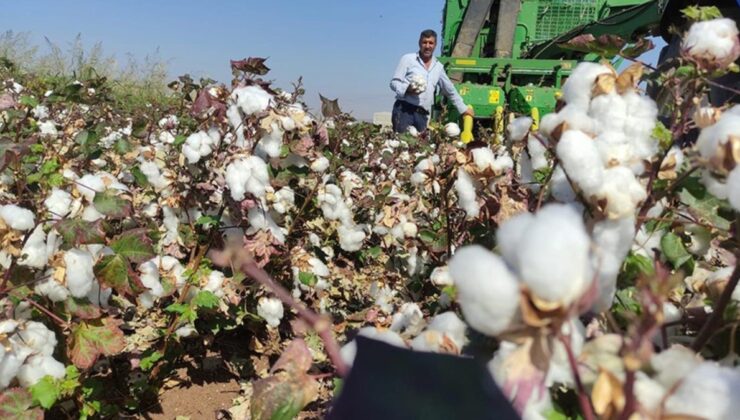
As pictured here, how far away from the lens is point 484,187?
4.64ft

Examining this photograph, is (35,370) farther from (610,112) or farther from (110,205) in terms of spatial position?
(610,112)

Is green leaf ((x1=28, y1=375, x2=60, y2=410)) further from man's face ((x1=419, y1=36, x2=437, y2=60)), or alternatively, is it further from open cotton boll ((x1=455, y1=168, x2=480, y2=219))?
man's face ((x1=419, y1=36, x2=437, y2=60))

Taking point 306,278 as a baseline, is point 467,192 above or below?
above

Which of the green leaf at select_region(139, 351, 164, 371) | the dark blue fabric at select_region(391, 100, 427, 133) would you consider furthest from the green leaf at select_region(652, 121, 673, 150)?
the dark blue fabric at select_region(391, 100, 427, 133)

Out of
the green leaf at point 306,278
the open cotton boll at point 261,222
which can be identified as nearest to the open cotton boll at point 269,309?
the green leaf at point 306,278

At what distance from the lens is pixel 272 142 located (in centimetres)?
187

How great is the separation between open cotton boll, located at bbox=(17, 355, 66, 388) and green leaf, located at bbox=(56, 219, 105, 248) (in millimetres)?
266

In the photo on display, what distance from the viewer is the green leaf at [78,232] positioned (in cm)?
123

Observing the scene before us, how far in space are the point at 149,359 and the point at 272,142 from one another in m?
0.76

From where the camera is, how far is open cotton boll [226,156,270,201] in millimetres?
1729

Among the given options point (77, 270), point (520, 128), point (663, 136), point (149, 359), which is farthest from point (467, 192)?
point (149, 359)

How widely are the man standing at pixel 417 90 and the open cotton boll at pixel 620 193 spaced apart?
19.2 ft

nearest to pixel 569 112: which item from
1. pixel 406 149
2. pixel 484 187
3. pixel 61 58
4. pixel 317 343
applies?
pixel 484 187

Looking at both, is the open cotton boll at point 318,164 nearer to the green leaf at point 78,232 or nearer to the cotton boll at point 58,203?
the cotton boll at point 58,203
